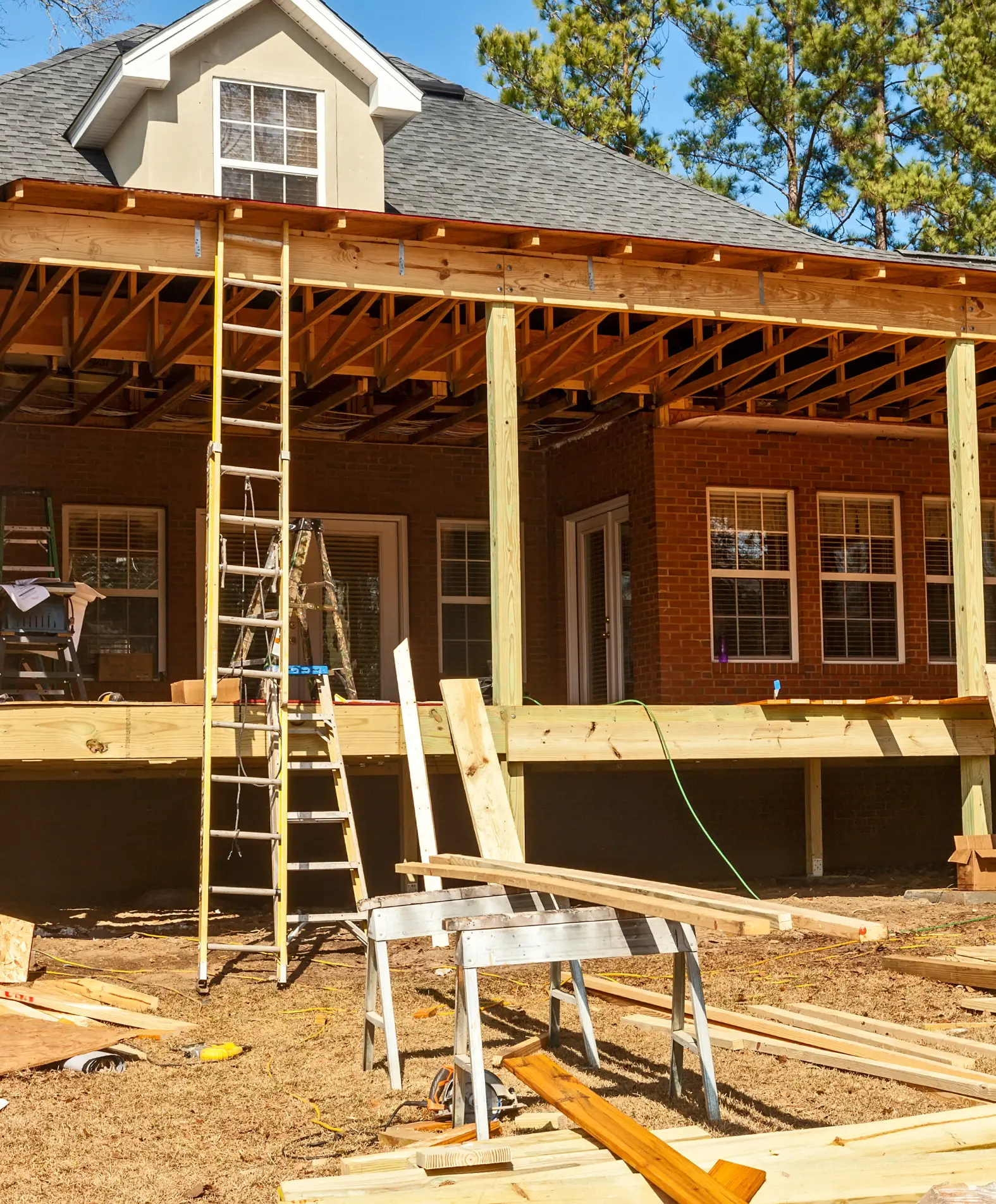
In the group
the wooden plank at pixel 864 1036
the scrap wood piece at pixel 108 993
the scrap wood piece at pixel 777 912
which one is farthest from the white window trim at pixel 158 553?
the scrap wood piece at pixel 777 912

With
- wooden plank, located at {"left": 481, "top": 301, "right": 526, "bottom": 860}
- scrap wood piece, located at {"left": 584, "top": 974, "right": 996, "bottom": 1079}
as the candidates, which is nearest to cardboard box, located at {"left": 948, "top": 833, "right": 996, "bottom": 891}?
wooden plank, located at {"left": 481, "top": 301, "right": 526, "bottom": 860}

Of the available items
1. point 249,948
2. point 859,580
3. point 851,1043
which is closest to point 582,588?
point 859,580

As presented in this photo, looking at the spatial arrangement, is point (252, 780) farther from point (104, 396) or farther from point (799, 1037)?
point (104, 396)

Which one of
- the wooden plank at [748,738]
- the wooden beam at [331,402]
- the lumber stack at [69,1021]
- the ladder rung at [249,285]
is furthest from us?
the wooden beam at [331,402]

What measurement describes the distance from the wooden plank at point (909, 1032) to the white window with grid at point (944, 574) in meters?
8.88

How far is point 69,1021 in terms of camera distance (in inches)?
287

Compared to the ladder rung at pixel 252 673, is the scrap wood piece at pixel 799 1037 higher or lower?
lower

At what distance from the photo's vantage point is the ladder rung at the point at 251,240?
9.94 metres

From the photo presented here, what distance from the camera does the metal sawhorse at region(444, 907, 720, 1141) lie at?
5234 millimetres

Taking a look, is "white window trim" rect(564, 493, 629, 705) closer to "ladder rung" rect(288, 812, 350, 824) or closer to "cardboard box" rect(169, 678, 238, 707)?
"cardboard box" rect(169, 678, 238, 707)

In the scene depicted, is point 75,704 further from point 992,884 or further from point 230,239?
point 992,884

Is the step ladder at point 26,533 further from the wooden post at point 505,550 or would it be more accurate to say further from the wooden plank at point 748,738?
the wooden plank at point 748,738

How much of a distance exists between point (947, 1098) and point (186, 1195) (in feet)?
→ 9.90

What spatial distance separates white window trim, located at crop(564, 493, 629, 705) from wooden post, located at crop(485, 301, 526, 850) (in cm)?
473
